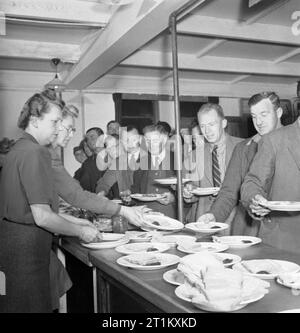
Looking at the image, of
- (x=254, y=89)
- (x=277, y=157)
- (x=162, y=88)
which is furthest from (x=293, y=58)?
(x=277, y=157)

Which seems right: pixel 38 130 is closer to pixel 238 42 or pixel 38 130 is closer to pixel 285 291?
pixel 285 291

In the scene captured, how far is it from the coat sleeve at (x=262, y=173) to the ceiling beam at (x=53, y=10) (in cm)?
218

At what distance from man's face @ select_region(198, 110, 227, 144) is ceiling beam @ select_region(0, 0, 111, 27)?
1.52m

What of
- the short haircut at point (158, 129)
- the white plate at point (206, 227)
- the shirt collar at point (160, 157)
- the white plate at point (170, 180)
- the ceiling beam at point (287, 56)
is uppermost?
the ceiling beam at point (287, 56)

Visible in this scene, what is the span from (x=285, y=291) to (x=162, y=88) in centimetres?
519

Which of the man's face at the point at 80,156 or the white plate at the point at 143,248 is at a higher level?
the man's face at the point at 80,156

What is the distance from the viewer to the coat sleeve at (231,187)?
7.41 feet

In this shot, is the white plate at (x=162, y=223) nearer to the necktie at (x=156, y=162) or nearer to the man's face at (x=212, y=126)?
the man's face at (x=212, y=126)

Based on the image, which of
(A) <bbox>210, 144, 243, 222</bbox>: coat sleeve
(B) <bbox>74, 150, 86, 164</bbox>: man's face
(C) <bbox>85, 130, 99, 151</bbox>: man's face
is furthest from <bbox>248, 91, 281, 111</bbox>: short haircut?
(B) <bbox>74, 150, 86, 164</bbox>: man's face

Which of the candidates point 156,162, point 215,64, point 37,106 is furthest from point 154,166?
point 215,64

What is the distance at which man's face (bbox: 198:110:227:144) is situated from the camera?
258 centimetres

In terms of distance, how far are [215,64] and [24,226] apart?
431cm

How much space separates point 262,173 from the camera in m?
1.85

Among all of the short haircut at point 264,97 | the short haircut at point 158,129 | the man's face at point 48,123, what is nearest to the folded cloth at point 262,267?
the man's face at point 48,123
